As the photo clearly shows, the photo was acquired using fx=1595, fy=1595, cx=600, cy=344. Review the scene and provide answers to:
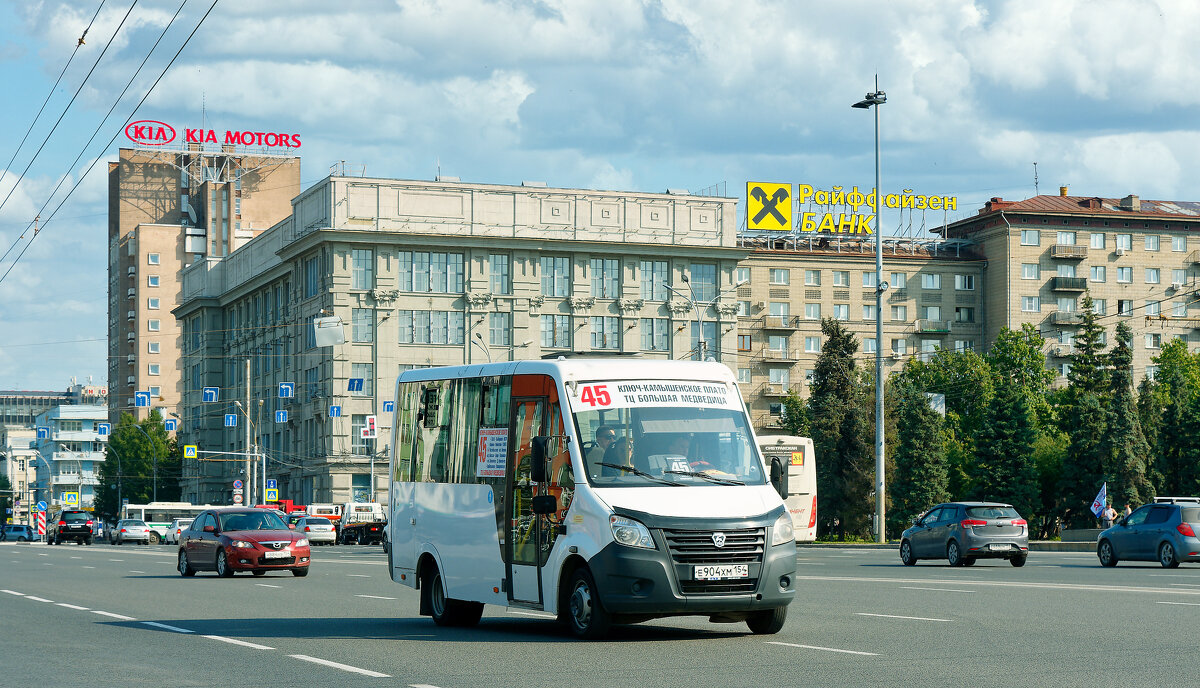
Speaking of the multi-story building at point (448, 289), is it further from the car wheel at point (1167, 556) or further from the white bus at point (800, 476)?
the car wheel at point (1167, 556)

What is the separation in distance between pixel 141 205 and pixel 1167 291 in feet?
310

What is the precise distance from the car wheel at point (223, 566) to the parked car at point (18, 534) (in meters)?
92.6

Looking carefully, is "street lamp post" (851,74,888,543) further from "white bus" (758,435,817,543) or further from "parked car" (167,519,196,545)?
"parked car" (167,519,196,545)

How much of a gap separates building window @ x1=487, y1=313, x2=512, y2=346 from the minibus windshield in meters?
81.7

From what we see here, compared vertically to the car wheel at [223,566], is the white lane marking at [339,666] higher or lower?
higher

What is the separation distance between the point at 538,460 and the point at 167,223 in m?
145

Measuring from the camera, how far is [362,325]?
94.1m

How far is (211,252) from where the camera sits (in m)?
145

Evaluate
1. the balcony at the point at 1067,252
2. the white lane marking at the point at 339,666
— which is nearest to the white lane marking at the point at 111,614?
the white lane marking at the point at 339,666

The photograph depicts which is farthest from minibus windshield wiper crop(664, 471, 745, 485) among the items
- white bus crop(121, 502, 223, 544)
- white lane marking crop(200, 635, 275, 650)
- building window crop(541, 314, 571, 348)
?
building window crop(541, 314, 571, 348)

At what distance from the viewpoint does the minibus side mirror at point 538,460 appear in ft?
47.6

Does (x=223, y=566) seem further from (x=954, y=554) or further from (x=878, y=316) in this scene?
(x=878, y=316)

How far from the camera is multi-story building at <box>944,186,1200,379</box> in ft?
375

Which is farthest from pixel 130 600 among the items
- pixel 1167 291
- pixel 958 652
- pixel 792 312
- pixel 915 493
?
pixel 1167 291
